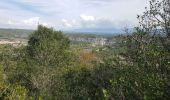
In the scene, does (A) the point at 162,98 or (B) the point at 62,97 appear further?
(B) the point at 62,97

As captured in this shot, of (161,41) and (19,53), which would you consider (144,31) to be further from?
(19,53)

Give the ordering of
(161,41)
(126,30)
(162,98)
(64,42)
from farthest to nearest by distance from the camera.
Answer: (64,42) → (126,30) → (161,41) → (162,98)

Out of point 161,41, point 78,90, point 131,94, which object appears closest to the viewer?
point 131,94

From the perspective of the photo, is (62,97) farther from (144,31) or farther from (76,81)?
(144,31)

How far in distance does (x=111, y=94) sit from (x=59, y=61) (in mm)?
62432

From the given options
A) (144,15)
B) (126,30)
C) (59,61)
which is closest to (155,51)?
(144,15)

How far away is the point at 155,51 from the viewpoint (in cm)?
1203

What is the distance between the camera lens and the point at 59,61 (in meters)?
74.1

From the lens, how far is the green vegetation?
11727mm

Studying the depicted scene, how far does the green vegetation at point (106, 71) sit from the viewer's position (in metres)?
11.7

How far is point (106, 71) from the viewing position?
44625 millimetres

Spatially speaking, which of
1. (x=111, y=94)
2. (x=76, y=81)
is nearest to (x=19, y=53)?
(x=76, y=81)

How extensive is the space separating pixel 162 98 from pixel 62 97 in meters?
31.0

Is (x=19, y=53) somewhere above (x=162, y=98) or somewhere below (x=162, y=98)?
below
